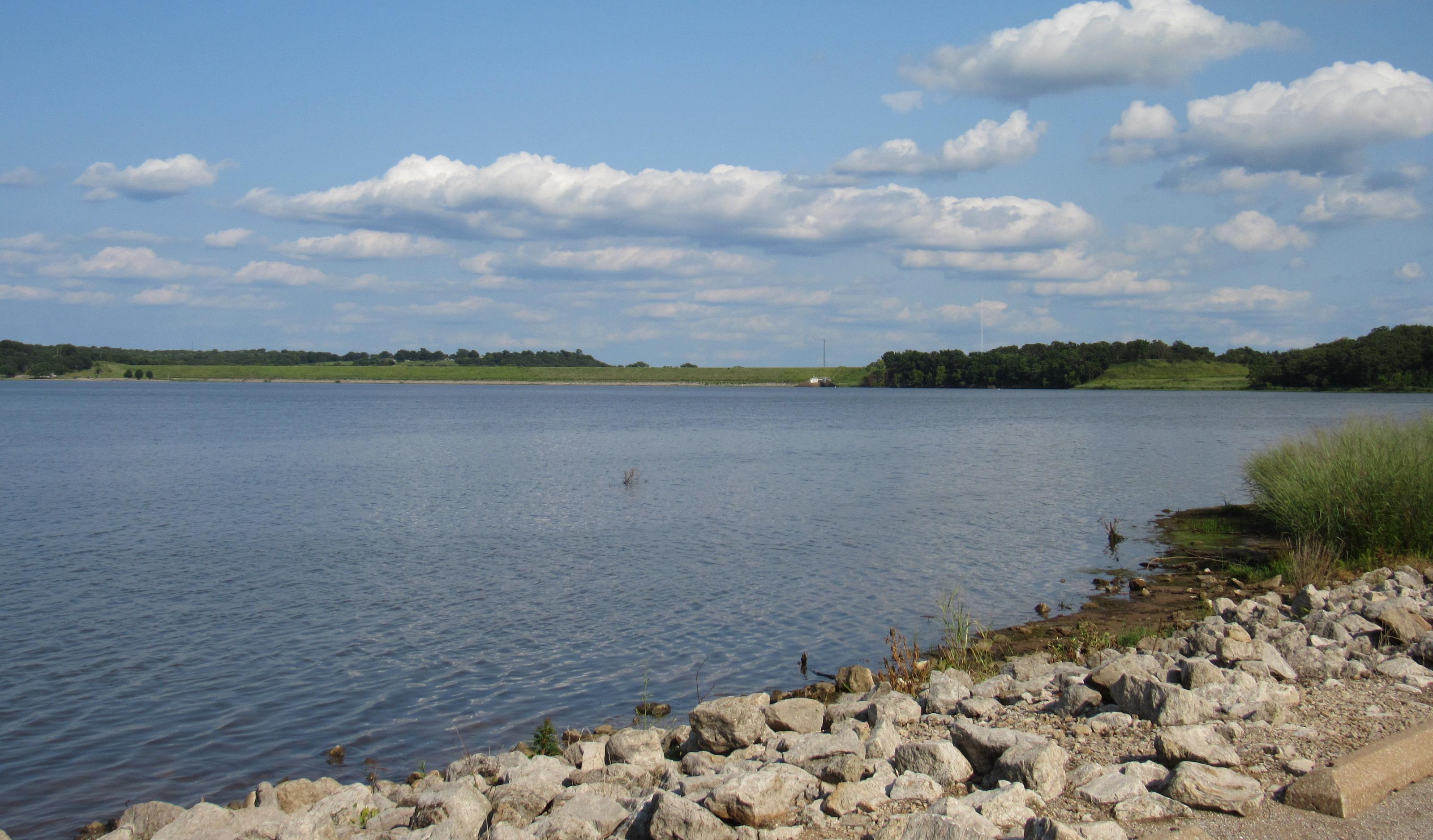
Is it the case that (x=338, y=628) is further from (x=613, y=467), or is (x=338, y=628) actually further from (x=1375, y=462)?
(x=613, y=467)

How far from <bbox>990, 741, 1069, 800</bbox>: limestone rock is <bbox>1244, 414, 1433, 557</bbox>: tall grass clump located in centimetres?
1386

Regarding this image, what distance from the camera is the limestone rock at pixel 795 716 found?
9914 mm

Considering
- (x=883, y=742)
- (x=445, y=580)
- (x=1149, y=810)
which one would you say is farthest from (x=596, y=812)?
(x=445, y=580)

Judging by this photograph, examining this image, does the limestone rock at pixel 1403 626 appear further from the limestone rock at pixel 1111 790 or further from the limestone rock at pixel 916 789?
the limestone rock at pixel 916 789

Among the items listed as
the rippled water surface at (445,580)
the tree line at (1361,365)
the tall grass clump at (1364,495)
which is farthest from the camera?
the tree line at (1361,365)

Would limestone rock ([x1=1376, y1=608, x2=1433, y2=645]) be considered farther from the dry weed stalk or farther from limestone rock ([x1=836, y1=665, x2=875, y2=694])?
limestone rock ([x1=836, y1=665, x2=875, y2=694])

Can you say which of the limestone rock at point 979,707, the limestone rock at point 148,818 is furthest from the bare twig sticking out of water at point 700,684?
the limestone rock at point 148,818

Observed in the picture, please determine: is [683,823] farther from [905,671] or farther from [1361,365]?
[1361,365]

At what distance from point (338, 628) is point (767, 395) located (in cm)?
16988

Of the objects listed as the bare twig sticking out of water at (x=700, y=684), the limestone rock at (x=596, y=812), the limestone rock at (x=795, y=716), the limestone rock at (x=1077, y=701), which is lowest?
the bare twig sticking out of water at (x=700, y=684)

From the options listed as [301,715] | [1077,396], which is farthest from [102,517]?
[1077,396]

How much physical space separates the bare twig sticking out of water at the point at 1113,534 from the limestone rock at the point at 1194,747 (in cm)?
1801

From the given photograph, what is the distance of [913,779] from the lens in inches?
292

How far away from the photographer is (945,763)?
306 inches
